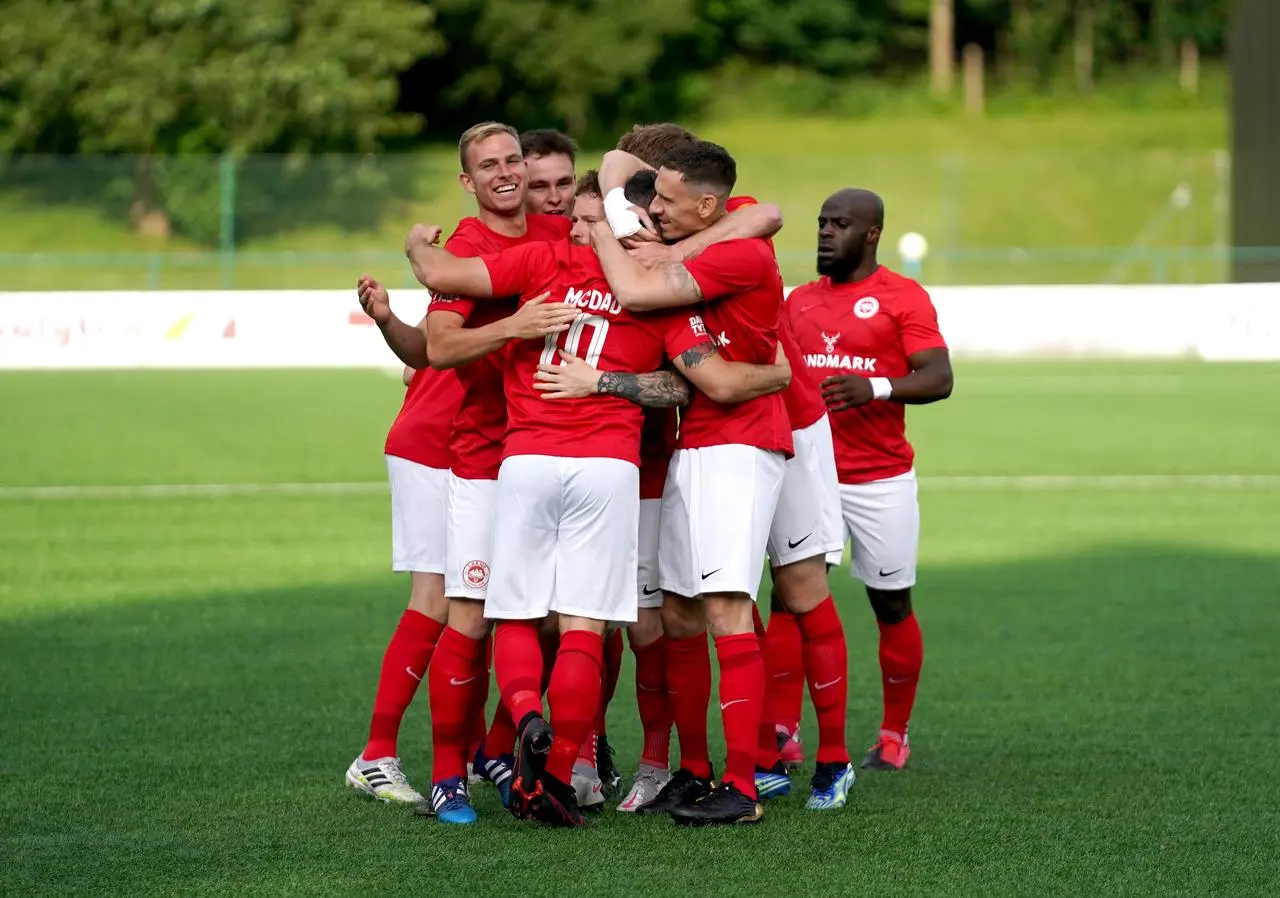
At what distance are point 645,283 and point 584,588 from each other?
0.94 m

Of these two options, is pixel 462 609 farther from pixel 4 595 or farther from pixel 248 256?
pixel 248 256

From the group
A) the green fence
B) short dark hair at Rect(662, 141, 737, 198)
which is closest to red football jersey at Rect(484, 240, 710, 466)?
short dark hair at Rect(662, 141, 737, 198)

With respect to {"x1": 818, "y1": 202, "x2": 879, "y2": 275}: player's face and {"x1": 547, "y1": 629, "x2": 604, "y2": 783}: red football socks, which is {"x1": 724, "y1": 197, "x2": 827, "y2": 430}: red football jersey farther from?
{"x1": 547, "y1": 629, "x2": 604, "y2": 783}: red football socks

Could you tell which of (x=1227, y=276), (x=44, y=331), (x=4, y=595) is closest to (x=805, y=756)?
(x=4, y=595)

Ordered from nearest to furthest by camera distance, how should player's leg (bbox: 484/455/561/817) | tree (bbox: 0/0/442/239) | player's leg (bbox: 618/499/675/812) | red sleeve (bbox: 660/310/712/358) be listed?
1. player's leg (bbox: 484/455/561/817)
2. red sleeve (bbox: 660/310/712/358)
3. player's leg (bbox: 618/499/675/812)
4. tree (bbox: 0/0/442/239)

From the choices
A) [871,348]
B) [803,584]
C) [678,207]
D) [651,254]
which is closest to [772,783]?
[803,584]

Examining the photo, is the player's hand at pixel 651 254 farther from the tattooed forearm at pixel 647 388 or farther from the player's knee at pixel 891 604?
the player's knee at pixel 891 604

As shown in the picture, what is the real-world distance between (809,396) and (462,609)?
1.35 m

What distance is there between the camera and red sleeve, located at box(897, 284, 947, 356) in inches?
273

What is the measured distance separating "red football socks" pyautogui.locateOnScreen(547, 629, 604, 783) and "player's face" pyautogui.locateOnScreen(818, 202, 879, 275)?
1.99 metres

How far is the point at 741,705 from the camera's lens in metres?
5.84

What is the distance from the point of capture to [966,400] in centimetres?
2273

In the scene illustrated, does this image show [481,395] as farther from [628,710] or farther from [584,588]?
[628,710]

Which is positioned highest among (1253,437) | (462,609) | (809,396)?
(809,396)
